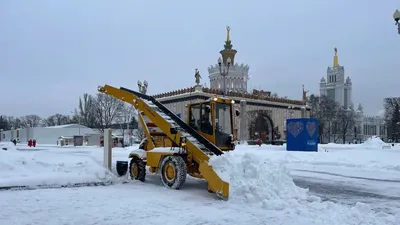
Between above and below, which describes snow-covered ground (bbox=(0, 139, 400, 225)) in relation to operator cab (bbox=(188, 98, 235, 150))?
below

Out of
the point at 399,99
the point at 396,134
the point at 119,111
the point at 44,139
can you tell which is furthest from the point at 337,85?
the point at 44,139

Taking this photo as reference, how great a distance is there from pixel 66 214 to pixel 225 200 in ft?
12.7

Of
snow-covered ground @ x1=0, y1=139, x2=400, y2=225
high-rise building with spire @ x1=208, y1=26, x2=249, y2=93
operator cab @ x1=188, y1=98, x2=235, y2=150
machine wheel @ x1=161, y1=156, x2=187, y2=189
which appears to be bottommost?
snow-covered ground @ x1=0, y1=139, x2=400, y2=225

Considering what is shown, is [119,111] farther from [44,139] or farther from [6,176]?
[6,176]

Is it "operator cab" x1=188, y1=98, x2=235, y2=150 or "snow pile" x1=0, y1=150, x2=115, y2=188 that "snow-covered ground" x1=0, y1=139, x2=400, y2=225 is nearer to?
"snow pile" x1=0, y1=150, x2=115, y2=188

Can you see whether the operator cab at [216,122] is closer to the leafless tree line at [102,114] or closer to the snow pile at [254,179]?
the snow pile at [254,179]

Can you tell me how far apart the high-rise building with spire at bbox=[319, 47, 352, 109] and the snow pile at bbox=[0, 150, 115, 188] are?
121 metres

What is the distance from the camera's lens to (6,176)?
12273 mm

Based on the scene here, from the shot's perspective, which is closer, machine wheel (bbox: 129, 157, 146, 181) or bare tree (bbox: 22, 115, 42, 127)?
machine wheel (bbox: 129, 157, 146, 181)

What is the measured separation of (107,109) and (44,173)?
55.3 m

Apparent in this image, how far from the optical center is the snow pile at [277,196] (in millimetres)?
7473

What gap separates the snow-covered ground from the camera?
748cm

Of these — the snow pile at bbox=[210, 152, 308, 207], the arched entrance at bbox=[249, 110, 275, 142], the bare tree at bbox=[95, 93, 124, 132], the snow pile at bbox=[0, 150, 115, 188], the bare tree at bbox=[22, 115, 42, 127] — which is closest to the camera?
the snow pile at bbox=[210, 152, 308, 207]

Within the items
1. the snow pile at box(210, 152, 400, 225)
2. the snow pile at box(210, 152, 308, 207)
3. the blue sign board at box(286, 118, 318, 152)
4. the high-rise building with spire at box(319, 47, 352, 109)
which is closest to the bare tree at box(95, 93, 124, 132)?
the blue sign board at box(286, 118, 318, 152)
